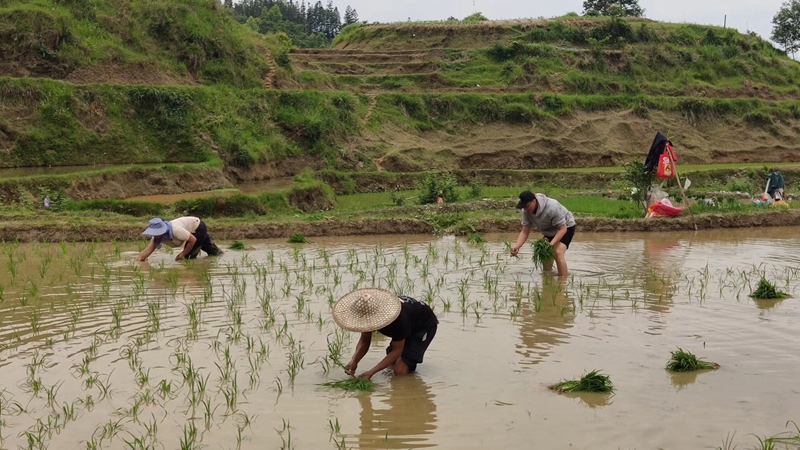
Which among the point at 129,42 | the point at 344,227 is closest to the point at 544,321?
the point at 344,227

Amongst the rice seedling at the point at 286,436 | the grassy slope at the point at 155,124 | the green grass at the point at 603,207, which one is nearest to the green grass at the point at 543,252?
the rice seedling at the point at 286,436

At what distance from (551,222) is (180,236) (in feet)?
13.6

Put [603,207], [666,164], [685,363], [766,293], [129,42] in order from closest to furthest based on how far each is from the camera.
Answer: [685,363] → [766,293] → [666,164] → [603,207] → [129,42]

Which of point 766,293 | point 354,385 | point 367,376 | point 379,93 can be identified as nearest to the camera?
point 354,385

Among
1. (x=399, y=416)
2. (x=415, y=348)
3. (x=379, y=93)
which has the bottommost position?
(x=399, y=416)

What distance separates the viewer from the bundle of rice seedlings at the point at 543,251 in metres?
8.89

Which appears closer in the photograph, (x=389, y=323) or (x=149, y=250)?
(x=389, y=323)

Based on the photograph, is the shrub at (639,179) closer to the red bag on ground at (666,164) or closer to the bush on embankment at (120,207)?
the red bag on ground at (666,164)

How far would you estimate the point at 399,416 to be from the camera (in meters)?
4.84

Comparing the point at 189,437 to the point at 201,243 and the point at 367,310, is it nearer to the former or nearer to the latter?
the point at 367,310

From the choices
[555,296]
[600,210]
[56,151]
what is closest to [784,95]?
[600,210]

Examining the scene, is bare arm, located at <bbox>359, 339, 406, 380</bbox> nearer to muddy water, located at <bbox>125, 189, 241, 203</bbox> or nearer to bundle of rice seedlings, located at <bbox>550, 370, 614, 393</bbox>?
bundle of rice seedlings, located at <bbox>550, 370, 614, 393</bbox>

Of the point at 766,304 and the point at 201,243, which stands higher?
the point at 201,243

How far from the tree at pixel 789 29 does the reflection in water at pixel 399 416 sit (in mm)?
42641
